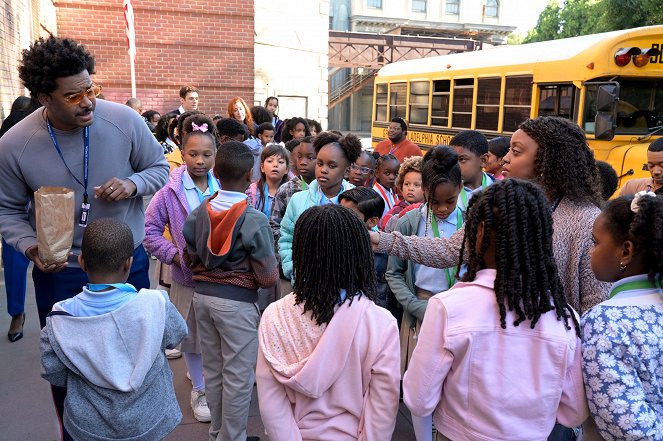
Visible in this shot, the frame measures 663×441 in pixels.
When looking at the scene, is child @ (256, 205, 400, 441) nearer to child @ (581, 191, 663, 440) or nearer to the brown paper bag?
child @ (581, 191, 663, 440)

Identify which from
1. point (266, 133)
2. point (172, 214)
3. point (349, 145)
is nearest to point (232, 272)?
point (172, 214)

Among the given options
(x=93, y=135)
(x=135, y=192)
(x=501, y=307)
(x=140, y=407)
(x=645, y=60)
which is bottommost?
(x=140, y=407)

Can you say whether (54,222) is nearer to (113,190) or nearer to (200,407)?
(113,190)

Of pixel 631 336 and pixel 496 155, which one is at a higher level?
pixel 496 155

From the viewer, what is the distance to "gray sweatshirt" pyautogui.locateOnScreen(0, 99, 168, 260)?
2.66 m

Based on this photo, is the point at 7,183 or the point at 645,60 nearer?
the point at 7,183

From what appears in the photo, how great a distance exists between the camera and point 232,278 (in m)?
3.03

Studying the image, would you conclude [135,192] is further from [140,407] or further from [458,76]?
[458,76]

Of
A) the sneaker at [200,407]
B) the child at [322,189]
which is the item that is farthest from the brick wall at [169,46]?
the sneaker at [200,407]

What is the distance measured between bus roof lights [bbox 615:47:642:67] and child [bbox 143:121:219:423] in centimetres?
622

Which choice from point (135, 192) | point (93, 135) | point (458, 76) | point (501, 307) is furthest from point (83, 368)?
point (458, 76)

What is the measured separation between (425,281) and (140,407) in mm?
1752

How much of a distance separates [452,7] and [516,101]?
33339 mm

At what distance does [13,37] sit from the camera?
6.77 m
